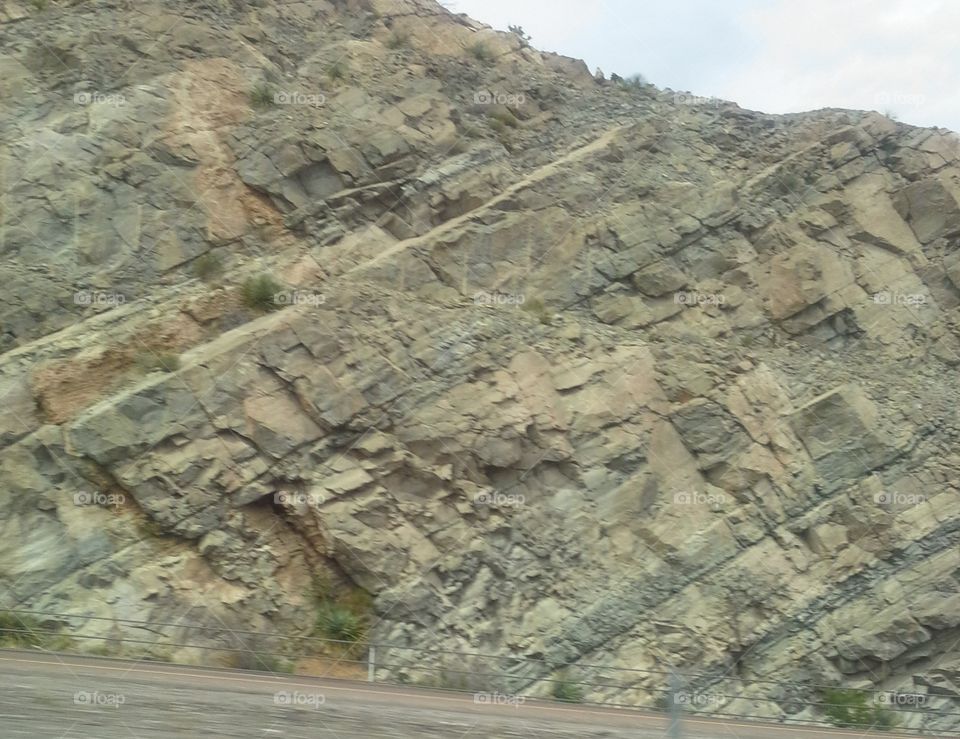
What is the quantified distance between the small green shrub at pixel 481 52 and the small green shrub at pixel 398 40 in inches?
88.3

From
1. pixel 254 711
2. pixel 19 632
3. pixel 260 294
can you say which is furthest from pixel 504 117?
pixel 254 711

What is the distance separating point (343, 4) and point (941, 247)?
1942 cm

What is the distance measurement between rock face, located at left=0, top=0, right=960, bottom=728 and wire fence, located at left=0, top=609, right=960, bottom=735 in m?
0.28

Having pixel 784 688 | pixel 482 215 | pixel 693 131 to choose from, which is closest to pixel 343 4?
pixel 482 215

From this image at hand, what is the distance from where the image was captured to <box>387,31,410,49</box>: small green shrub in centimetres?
2689

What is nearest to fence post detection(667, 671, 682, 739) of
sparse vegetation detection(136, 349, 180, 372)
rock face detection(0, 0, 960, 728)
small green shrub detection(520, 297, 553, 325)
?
rock face detection(0, 0, 960, 728)

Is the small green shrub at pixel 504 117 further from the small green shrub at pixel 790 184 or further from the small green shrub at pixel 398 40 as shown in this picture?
the small green shrub at pixel 790 184

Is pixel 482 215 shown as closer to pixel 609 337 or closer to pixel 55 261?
pixel 609 337

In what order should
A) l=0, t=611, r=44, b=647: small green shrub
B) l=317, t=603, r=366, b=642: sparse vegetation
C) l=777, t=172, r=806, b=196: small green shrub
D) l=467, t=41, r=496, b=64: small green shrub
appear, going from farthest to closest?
l=467, t=41, r=496, b=64: small green shrub, l=777, t=172, r=806, b=196: small green shrub, l=317, t=603, r=366, b=642: sparse vegetation, l=0, t=611, r=44, b=647: small green shrub

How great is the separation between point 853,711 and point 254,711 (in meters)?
13.8

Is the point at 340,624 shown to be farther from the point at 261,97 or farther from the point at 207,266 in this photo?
the point at 261,97

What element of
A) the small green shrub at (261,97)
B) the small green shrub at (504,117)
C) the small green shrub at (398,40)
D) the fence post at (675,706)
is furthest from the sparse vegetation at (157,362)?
the fence post at (675,706)

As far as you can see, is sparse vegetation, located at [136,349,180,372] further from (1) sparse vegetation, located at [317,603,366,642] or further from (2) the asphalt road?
(2) the asphalt road

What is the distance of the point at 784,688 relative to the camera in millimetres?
19219
